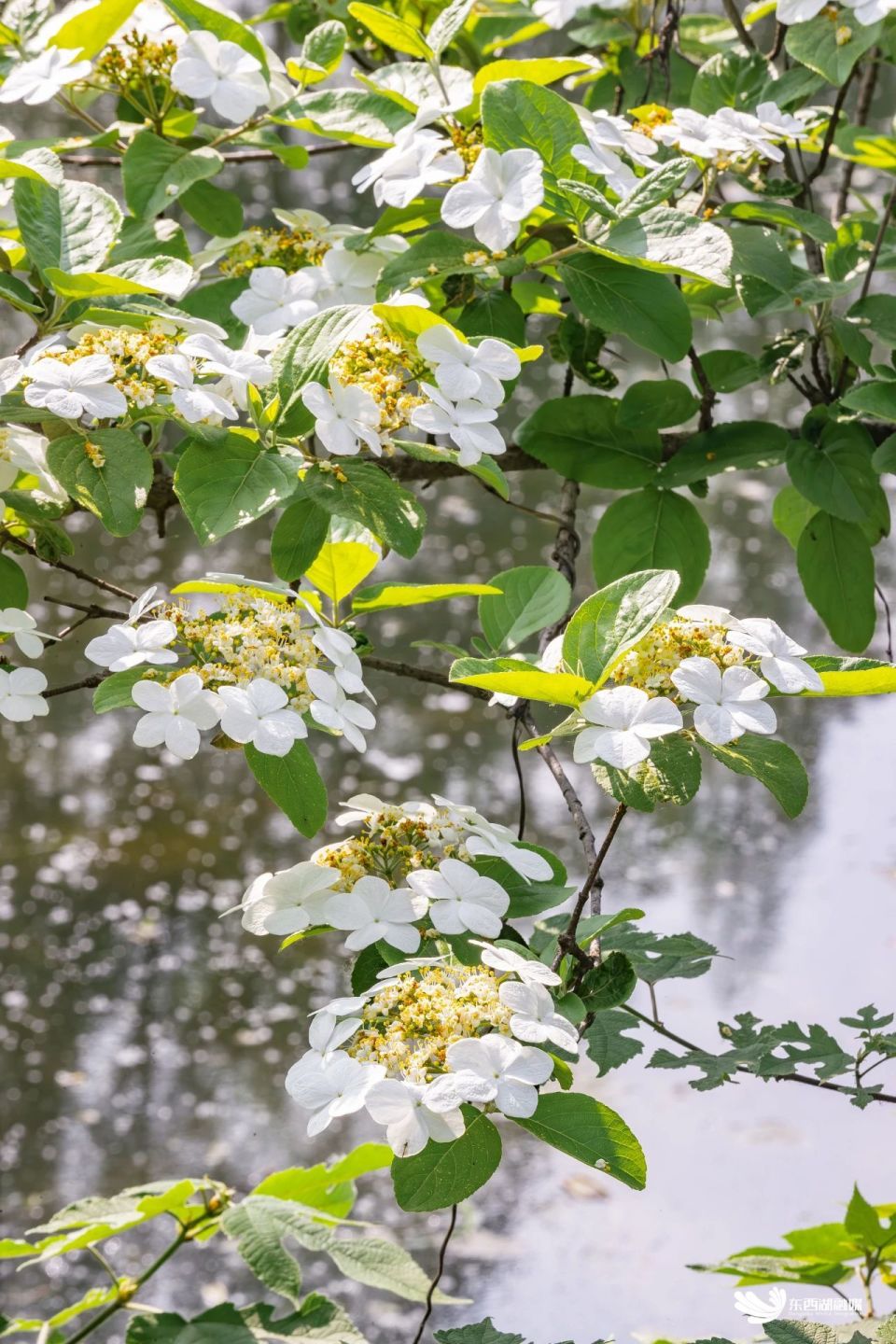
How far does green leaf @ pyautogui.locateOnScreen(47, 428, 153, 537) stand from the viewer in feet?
2.68

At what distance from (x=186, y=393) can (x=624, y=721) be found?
0.32 metres

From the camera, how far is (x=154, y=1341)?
0.67 m

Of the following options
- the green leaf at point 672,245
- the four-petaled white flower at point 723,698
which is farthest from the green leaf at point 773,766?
the green leaf at point 672,245

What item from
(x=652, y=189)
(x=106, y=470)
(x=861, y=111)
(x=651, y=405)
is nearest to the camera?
(x=106, y=470)

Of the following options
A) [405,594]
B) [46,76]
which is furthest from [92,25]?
[405,594]

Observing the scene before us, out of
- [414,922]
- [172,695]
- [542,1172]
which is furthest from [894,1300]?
[172,695]

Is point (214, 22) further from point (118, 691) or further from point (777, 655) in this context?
point (777, 655)

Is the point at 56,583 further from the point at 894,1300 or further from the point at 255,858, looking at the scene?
the point at 894,1300

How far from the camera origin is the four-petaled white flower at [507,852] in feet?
2.56

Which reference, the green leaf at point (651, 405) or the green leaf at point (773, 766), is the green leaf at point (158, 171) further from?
the green leaf at point (773, 766)

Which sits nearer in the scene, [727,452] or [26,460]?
[26,460]

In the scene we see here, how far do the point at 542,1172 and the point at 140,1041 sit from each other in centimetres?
78

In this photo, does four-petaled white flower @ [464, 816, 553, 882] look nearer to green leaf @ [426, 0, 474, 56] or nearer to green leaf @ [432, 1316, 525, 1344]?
green leaf @ [432, 1316, 525, 1344]

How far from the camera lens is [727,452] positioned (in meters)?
1.25
